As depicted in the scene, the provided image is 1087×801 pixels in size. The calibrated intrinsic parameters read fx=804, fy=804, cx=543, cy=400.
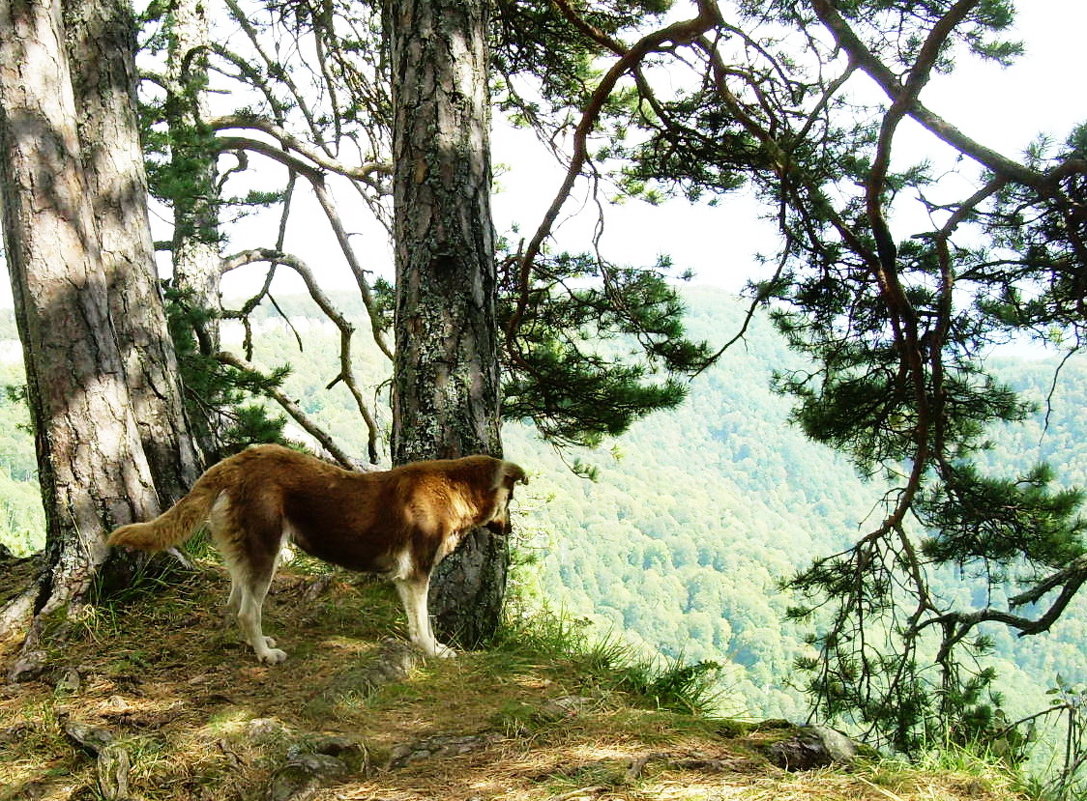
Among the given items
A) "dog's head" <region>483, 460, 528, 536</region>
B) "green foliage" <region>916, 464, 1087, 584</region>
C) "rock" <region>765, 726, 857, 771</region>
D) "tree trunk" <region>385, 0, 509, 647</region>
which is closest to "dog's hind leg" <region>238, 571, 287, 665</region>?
"tree trunk" <region>385, 0, 509, 647</region>

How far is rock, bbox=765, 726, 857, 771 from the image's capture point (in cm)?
325

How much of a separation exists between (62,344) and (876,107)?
20.6 feet

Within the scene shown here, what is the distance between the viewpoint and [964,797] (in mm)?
2990

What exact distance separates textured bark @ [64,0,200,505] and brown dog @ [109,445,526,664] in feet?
5.42

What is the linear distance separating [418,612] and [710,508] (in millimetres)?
129267

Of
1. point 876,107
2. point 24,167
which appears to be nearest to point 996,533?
point 876,107

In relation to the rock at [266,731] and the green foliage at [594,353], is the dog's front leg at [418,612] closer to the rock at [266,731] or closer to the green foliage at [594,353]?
the rock at [266,731]

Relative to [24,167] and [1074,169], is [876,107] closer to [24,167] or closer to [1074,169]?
[1074,169]

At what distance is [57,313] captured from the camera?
4.44 metres

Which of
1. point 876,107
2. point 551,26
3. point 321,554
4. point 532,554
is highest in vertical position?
point 551,26

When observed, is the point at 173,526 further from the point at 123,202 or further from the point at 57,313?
the point at 123,202

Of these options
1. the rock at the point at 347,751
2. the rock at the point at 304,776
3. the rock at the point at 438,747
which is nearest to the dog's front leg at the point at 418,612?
the rock at the point at 438,747

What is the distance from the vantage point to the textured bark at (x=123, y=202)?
19.0 feet

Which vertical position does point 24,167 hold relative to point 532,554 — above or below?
above
